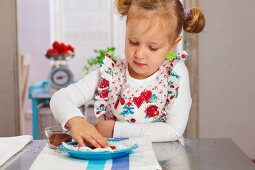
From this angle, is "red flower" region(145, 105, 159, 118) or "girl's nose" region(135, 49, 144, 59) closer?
"girl's nose" region(135, 49, 144, 59)

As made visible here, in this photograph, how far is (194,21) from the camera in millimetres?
1543

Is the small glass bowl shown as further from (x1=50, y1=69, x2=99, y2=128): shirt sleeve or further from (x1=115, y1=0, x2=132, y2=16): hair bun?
(x1=115, y1=0, x2=132, y2=16): hair bun

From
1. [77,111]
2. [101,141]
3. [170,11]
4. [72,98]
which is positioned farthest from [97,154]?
[170,11]

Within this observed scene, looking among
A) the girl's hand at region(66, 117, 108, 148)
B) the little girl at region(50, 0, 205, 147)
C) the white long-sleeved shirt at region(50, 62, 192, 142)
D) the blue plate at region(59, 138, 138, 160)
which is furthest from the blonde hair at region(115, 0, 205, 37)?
the blue plate at region(59, 138, 138, 160)

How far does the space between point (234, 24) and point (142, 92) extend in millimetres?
2141

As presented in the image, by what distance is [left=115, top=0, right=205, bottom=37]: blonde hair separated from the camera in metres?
1.45

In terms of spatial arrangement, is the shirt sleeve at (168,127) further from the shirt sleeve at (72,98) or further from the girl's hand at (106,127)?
the shirt sleeve at (72,98)

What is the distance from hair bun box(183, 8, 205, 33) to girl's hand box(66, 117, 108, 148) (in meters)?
0.51

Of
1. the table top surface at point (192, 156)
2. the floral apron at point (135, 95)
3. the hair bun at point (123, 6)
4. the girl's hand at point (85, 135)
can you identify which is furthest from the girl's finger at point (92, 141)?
the hair bun at point (123, 6)

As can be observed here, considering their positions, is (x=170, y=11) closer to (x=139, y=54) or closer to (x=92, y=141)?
(x=139, y=54)

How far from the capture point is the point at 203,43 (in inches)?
139

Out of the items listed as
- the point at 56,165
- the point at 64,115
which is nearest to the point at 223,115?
the point at 64,115

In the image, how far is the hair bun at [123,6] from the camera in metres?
1.52

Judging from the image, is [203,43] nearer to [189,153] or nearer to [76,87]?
[76,87]
